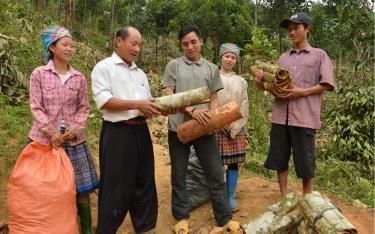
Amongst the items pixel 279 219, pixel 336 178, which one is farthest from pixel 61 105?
pixel 336 178

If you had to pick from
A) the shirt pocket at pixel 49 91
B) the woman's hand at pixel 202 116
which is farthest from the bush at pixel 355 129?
the shirt pocket at pixel 49 91

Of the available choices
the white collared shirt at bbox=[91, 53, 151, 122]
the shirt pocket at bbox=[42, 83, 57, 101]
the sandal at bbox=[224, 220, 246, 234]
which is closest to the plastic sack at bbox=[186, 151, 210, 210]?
the sandal at bbox=[224, 220, 246, 234]

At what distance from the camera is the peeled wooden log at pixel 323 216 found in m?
2.62

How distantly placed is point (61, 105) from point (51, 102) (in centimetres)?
8

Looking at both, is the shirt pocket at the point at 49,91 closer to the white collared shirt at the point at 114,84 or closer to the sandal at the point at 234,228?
the white collared shirt at the point at 114,84

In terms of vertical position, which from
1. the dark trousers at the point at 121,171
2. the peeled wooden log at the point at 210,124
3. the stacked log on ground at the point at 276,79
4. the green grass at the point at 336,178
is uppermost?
the stacked log on ground at the point at 276,79

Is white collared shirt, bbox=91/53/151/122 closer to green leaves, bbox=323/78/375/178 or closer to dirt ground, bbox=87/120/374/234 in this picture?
dirt ground, bbox=87/120/374/234

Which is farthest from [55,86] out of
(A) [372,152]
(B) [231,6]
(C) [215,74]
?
(B) [231,6]

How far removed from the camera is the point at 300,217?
3.05 m

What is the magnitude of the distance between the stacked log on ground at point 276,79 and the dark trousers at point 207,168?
2.24 feet

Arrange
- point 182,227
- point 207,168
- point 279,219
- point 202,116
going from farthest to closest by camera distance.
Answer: point 182,227, point 207,168, point 279,219, point 202,116

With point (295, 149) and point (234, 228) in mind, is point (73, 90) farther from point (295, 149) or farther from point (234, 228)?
point (295, 149)

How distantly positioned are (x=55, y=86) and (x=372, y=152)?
5305 mm

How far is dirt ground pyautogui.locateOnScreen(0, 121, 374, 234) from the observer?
3537 mm
